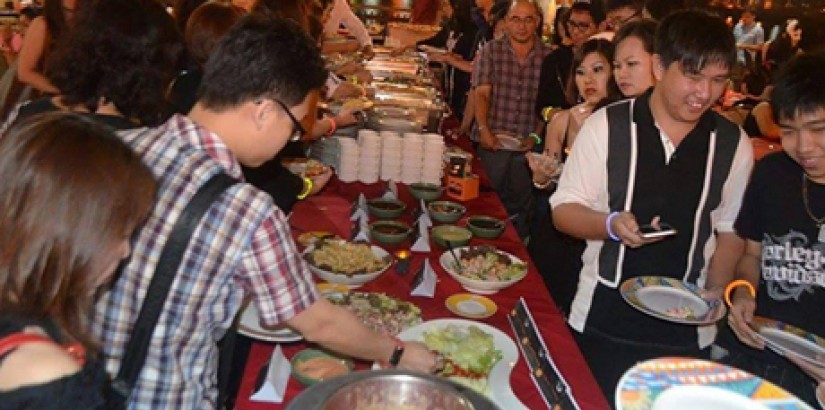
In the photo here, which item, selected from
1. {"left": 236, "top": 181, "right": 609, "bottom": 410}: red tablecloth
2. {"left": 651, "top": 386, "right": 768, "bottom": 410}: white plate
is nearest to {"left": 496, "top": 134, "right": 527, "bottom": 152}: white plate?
{"left": 236, "top": 181, "right": 609, "bottom": 410}: red tablecloth

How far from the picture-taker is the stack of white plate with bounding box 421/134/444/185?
313cm

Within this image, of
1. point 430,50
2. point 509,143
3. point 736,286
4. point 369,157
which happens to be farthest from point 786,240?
point 430,50

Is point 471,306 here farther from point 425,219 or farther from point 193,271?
point 193,271

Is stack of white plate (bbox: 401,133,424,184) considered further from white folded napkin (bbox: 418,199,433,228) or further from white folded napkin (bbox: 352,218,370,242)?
white folded napkin (bbox: 352,218,370,242)

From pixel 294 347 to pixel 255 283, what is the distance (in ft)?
1.91

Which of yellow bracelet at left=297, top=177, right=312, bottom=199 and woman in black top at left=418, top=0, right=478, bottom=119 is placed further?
woman in black top at left=418, top=0, right=478, bottom=119

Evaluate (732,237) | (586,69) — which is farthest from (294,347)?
(586,69)

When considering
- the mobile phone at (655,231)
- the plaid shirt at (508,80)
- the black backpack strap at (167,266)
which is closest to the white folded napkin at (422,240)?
the mobile phone at (655,231)

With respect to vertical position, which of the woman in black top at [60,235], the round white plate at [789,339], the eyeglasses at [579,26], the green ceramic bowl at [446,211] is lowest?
the green ceramic bowl at [446,211]

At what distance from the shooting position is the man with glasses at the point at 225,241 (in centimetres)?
115

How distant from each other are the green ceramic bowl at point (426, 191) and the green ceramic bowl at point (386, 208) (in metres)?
0.15

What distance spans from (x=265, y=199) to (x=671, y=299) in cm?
127

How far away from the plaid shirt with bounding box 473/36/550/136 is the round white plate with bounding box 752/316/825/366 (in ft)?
9.16

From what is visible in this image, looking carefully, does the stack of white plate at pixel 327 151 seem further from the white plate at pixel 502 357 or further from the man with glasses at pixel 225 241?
the man with glasses at pixel 225 241
